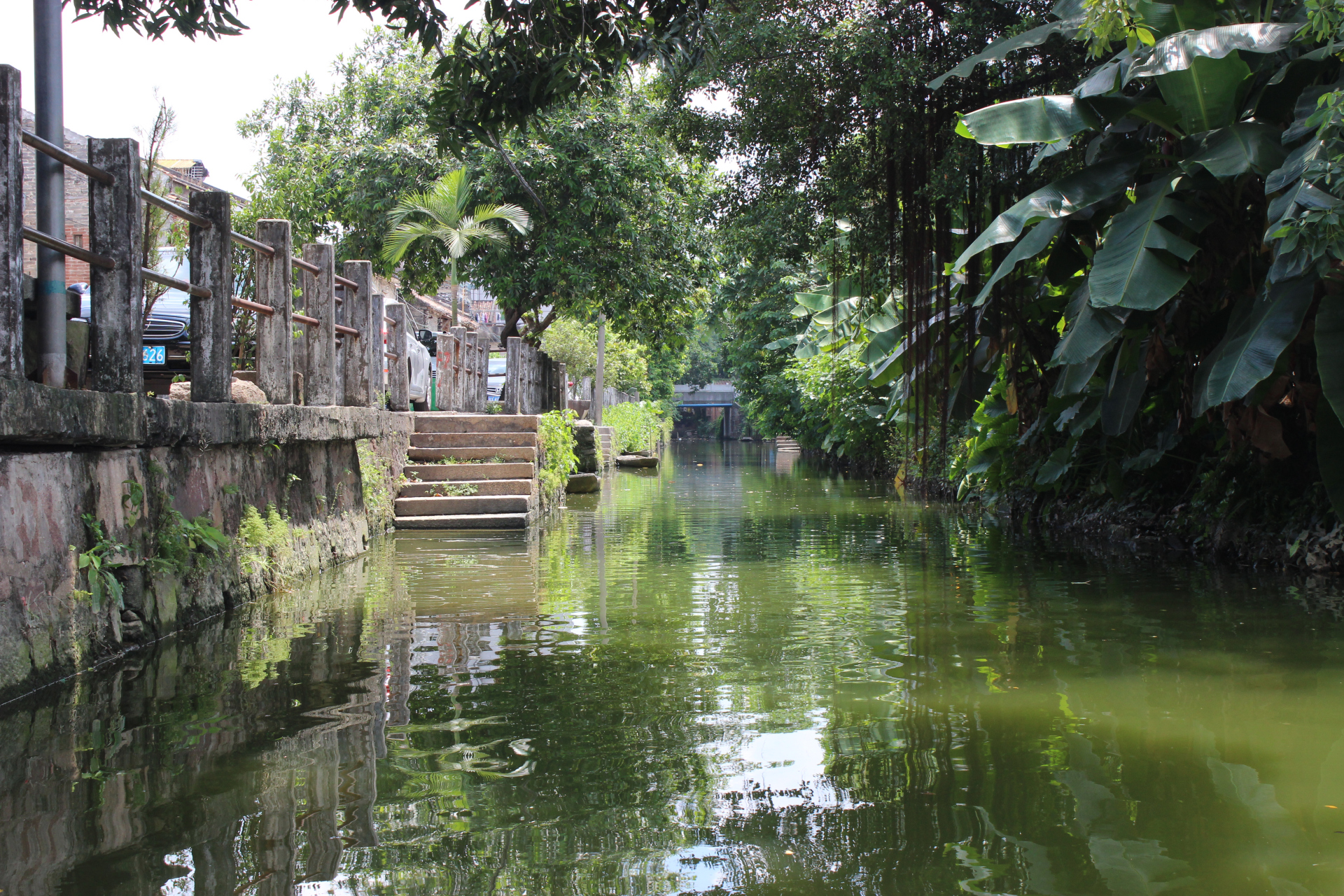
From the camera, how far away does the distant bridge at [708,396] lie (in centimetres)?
9012

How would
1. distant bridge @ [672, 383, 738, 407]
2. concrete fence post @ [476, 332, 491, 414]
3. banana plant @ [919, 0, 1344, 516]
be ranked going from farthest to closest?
distant bridge @ [672, 383, 738, 407]
concrete fence post @ [476, 332, 491, 414]
banana plant @ [919, 0, 1344, 516]

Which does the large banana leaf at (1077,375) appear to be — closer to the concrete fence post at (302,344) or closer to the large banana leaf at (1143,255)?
the large banana leaf at (1143,255)

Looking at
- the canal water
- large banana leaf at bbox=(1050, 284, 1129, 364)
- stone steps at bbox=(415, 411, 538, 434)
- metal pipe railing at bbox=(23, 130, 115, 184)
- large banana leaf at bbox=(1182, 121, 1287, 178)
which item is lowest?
the canal water

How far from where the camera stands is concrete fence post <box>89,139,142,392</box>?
5.58 m

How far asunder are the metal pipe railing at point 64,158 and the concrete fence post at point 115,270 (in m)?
0.03

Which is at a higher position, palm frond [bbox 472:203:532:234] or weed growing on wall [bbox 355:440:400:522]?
palm frond [bbox 472:203:532:234]

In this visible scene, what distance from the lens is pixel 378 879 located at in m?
2.88

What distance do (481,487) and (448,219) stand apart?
34.0 feet

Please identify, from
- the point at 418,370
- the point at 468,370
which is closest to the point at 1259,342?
the point at 418,370

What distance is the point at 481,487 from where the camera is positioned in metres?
12.9

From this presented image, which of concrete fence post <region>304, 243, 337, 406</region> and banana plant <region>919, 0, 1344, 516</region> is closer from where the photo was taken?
banana plant <region>919, 0, 1344, 516</region>

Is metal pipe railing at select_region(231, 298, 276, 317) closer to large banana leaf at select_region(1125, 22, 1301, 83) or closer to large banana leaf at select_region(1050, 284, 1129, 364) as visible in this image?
large banana leaf at select_region(1050, 284, 1129, 364)

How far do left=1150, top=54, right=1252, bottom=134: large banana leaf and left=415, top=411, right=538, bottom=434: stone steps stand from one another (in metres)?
8.75

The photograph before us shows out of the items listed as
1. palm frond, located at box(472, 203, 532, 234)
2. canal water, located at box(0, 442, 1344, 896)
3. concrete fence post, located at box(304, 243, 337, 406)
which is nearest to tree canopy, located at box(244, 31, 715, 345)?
palm frond, located at box(472, 203, 532, 234)
